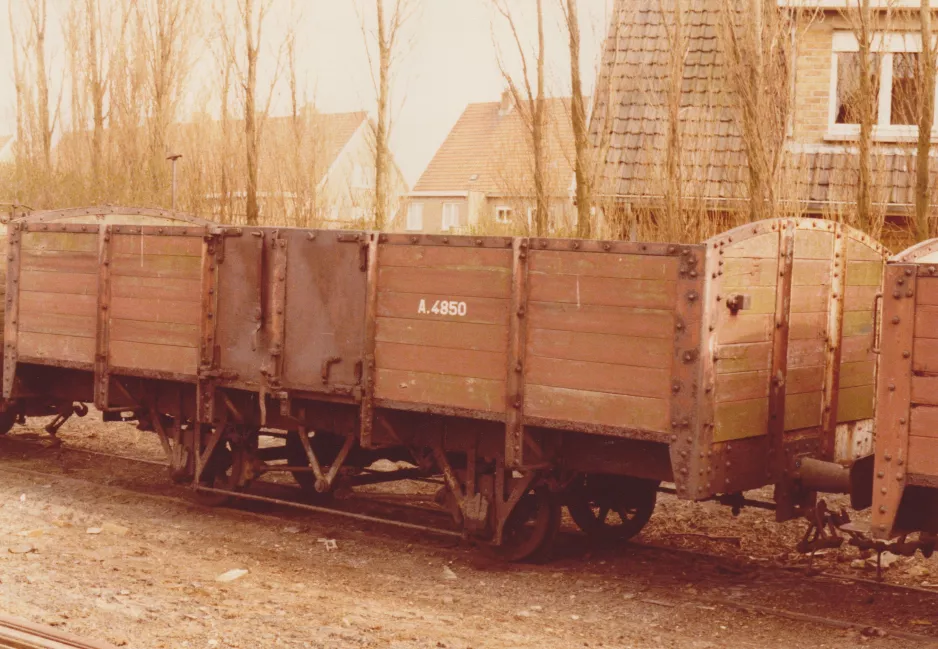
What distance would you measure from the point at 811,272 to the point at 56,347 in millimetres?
6808

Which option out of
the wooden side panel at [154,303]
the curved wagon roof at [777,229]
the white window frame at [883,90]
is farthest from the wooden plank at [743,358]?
the white window frame at [883,90]

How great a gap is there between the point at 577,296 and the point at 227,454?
14.0 ft

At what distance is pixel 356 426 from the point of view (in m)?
9.20

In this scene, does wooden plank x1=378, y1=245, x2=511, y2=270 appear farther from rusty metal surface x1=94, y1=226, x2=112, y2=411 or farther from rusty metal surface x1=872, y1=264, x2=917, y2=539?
rusty metal surface x1=94, y1=226, x2=112, y2=411

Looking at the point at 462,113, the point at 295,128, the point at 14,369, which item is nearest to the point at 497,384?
the point at 14,369

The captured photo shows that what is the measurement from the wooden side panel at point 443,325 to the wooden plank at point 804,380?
195cm

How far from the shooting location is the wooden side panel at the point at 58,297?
1063 cm

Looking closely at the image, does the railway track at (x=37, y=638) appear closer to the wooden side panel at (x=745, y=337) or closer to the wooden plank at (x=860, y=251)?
the wooden side panel at (x=745, y=337)

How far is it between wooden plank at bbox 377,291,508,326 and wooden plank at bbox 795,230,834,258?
6.61 ft

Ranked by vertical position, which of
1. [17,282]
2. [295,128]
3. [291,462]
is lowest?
[291,462]

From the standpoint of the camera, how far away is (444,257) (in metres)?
8.35

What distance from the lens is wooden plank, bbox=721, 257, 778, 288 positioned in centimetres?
736

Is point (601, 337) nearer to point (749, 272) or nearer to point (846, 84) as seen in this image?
point (749, 272)

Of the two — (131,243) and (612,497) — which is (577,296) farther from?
(131,243)
